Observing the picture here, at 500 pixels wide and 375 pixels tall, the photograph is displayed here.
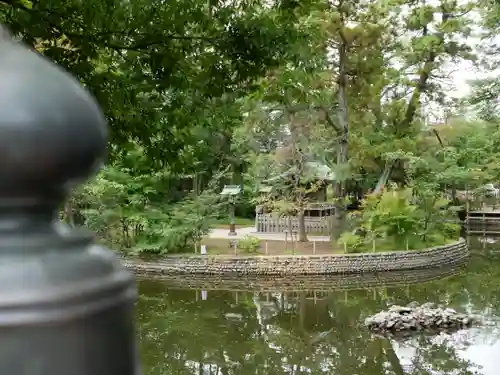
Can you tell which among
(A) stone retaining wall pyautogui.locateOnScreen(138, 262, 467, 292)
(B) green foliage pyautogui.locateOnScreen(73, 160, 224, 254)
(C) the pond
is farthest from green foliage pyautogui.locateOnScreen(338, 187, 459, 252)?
(B) green foliage pyautogui.locateOnScreen(73, 160, 224, 254)

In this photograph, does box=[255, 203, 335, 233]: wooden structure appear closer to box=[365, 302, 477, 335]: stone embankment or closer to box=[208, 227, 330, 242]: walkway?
box=[208, 227, 330, 242]: walkway

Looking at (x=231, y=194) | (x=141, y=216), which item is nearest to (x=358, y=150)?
(x=231, y=194)

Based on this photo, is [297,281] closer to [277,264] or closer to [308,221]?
[277,264]

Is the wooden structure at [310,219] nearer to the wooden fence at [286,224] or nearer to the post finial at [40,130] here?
the wooden fence at [286,224]

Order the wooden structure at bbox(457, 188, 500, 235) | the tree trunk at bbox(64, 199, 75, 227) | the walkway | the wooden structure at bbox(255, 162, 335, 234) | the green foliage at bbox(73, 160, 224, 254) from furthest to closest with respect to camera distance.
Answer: the wooden structure at bbox(457, 188, 500, 235) < the wooden structure at bbox(255, 162, 335, 234) < the walkway < the green foliage at bbox(73, 160, 224, 254) < the tree trunk at bbox(64, 199, 75, 227)

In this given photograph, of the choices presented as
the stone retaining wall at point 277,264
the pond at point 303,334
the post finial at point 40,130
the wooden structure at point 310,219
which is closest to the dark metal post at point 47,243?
the post finial at point 40,130

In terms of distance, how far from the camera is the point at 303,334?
9797mm

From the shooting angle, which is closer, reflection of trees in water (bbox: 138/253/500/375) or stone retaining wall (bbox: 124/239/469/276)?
reflection of trees in water (bbox: 138/253/500/375)

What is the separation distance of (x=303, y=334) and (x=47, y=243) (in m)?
9.53

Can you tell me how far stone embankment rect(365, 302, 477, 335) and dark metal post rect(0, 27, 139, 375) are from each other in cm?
944

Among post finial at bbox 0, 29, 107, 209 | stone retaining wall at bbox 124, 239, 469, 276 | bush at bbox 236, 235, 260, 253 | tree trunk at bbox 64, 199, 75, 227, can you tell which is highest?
post finial at bbox 0, 29, 107, 209

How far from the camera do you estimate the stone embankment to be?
9.59 metres

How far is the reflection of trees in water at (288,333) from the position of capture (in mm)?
8172

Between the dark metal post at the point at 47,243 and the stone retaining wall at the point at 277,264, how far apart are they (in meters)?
13.2
